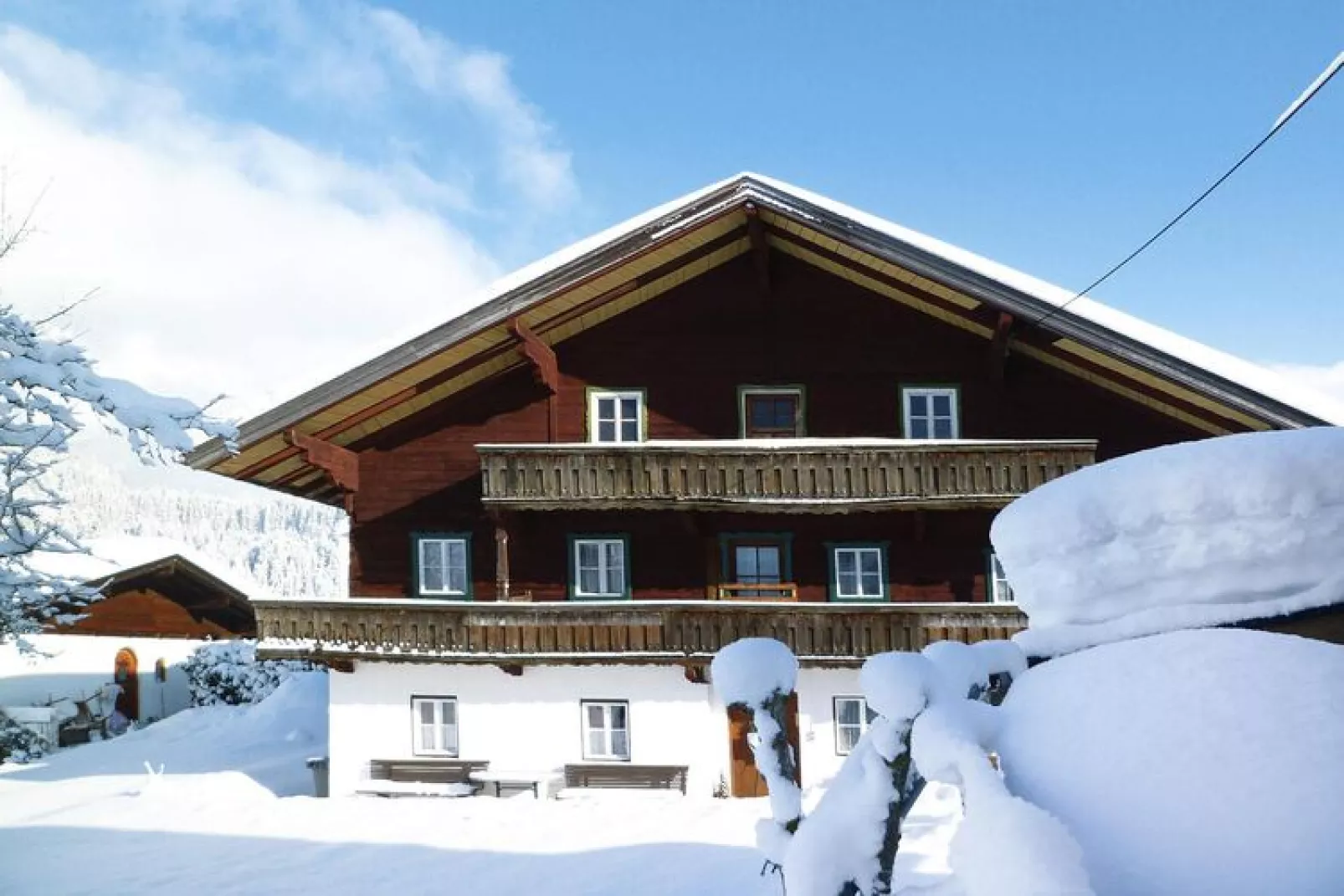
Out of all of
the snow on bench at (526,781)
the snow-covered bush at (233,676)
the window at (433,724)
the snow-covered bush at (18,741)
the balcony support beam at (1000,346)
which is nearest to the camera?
the snow on bench at (526,781)

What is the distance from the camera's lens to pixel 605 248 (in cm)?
1653

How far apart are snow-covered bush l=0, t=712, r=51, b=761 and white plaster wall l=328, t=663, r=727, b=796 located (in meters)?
12.8

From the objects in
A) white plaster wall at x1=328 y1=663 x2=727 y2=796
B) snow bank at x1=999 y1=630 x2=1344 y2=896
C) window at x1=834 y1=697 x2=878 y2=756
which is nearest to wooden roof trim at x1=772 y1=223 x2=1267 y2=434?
window at x1=834 y1=697 x2=878 y2=756

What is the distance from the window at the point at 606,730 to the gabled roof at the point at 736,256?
6.79m

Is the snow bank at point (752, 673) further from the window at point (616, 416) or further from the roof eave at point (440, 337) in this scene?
the window at point (616, 416)

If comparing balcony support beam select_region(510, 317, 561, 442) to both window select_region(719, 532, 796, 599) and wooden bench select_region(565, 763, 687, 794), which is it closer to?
window select_region(719, 532, 796, 599)

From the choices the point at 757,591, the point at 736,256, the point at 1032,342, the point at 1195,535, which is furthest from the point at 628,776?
the point at 1195,535

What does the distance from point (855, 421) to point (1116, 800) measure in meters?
16.9

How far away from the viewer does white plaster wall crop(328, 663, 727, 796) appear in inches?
639

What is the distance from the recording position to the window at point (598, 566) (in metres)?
17.9

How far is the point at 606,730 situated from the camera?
54.3ft

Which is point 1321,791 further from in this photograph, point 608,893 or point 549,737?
point 549,737

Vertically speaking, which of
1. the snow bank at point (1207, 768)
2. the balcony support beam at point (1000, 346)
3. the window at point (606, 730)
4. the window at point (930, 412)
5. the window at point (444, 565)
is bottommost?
the window at point (606, 730)

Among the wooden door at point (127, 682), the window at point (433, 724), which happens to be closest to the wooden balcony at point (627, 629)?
the window at point (433, 724)
